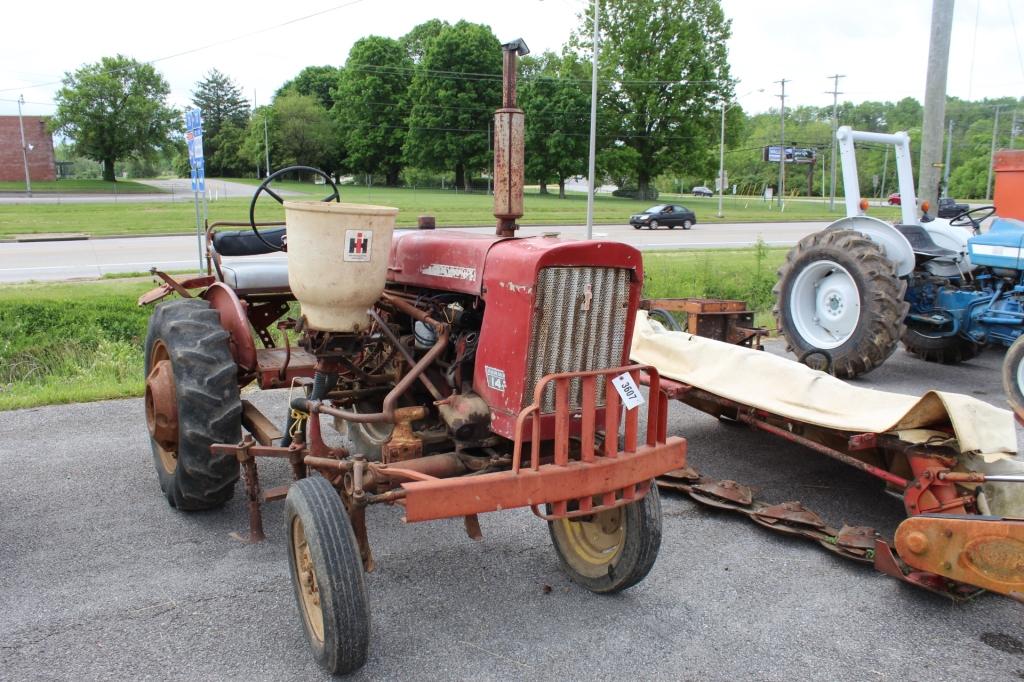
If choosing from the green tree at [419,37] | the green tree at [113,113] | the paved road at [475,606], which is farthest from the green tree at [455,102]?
the paved road at [475,606]

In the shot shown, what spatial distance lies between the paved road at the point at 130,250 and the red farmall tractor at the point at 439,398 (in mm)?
4978

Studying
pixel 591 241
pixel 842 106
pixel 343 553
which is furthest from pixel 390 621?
pixel 842 106

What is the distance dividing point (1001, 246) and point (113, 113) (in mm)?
61683

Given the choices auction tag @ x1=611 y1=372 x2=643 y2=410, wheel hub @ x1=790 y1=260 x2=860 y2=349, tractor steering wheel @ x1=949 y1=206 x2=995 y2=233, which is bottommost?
wheel hub @ x1=790 y1=260 x2=860 y2=349

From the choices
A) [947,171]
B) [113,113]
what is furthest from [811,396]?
[113,113]

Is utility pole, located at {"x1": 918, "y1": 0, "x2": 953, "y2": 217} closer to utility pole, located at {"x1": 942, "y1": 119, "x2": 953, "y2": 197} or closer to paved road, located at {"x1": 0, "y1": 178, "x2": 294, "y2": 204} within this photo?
utility pole, located at {"x1": 942, "y1": 119, "x2": 953, "y2": 197}

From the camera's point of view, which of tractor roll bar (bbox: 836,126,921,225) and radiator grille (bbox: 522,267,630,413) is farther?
tractor roll bar (bbox: 836,126,921,225)

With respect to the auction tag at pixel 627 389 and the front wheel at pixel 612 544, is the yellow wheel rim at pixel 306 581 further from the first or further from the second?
the auction tag at pixel 627 389

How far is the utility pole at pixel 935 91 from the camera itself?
11.5m

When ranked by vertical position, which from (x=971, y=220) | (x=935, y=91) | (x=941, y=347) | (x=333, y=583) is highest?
(x=935, y=91)

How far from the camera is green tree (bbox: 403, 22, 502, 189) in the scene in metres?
54.3

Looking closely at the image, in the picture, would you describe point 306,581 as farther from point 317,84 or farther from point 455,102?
point 317,84

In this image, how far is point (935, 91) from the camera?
1162cm

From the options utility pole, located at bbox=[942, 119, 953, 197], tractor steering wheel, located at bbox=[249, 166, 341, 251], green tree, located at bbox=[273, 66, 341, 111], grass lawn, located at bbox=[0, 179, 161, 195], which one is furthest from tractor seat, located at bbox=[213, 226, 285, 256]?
green tree, located at bbox=[273, 66, 341, 111]
